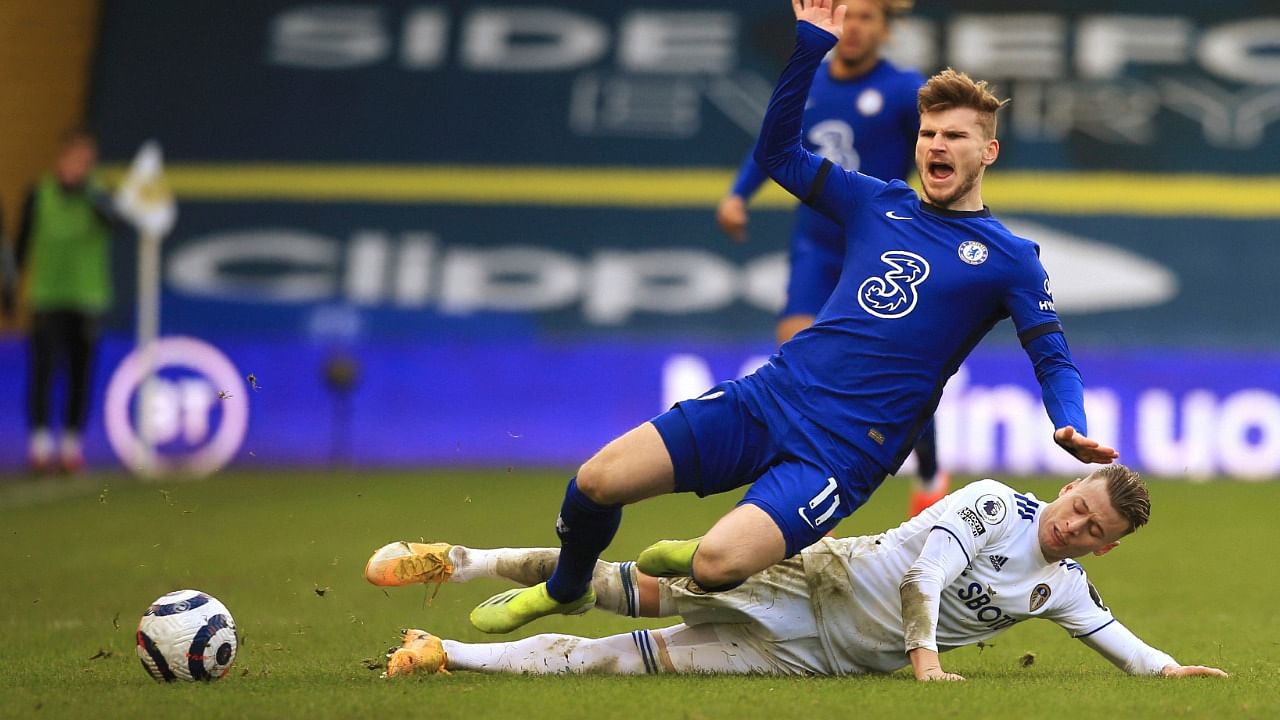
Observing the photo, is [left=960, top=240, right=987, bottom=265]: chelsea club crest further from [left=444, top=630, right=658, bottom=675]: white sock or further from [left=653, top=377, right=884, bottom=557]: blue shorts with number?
[left=444, top=630, right=658, bottom=675]: white sock

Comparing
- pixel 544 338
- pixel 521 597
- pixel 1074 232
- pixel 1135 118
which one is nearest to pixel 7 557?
pixel 521 597

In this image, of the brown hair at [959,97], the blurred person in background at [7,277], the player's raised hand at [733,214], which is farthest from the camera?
the blurred person in background at [7,277]

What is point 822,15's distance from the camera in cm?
548

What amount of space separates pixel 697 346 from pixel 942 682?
30.3 feet

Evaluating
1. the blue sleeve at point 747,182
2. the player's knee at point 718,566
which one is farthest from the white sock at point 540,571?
the blue sleeve at point 747,182

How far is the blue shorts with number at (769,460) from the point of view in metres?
5.21

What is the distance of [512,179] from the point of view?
701 inches

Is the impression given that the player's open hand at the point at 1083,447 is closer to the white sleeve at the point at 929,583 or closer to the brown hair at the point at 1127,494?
the brown hair at the point at 1127,494

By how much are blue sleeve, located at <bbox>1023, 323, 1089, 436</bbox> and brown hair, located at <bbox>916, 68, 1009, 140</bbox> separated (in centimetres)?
68

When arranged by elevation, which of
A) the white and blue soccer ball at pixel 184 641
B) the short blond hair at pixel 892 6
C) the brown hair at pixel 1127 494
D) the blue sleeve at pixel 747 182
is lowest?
the white and blue soccer ball at pixel 184 641

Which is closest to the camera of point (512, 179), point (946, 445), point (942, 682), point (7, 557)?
point (942, 682)

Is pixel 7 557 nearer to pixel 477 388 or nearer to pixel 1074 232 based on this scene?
pixel 477 388

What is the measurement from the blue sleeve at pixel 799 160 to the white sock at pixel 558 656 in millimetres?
1526

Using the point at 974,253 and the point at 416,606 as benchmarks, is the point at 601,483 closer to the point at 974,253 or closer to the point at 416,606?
the point at 974,253
